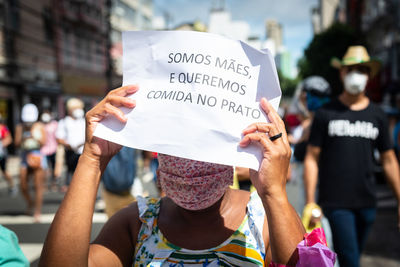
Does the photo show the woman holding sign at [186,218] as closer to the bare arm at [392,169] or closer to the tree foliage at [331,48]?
the bare arm at [392,169]

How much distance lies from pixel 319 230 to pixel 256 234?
0.30 m

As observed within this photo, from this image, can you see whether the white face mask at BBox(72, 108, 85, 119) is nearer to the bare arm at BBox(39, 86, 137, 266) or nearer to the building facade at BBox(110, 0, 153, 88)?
the bare arm at BBox(39, 86, 137, 266)

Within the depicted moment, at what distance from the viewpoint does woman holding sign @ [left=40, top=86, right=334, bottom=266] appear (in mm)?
1275

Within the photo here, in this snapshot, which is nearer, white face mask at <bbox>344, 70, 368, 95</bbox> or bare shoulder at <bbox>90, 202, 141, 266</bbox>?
bare shoulder at <bbox>90, 202, 141, 266</bbox>

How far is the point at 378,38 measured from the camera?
29.0 metres

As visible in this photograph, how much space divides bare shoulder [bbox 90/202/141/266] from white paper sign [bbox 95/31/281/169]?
44 cm

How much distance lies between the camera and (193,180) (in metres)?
1.40

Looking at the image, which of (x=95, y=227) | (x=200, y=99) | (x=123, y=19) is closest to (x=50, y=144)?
(x=95, y=227)

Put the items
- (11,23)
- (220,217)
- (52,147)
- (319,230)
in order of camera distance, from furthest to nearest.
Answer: (11,23), (52,147), (220,217), (319,230)

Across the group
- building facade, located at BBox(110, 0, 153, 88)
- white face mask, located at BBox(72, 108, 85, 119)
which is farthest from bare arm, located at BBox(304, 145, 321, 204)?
building facade, located at BBox(110, 0, 153, 88)

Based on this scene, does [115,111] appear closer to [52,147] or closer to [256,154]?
[256,154]

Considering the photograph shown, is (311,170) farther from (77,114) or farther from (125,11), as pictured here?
(125,11)

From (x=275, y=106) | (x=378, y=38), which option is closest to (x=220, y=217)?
(x=275, y=106)

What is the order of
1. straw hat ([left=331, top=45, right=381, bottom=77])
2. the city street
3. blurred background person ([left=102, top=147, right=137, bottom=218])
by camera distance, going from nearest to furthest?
straw hat ([left=331, top=45, right=381, bottom=77]), blurred background person ([left=102, top=147, right=137, bottom=218]), the city street
